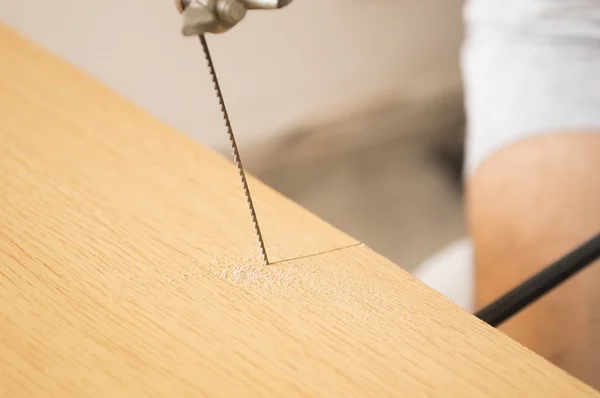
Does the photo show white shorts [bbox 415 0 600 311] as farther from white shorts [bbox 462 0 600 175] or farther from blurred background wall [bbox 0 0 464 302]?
blurred background wall [bbox 0 0 464 302]

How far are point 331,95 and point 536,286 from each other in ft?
3.33

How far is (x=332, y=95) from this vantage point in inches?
56.1

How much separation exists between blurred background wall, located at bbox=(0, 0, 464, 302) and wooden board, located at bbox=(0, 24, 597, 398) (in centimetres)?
73

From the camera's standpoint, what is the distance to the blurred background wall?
1164 mm

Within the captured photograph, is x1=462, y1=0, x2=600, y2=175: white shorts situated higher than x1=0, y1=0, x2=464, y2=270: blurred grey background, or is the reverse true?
x1=462, y1=0, x2=600, y2=175: white shorts

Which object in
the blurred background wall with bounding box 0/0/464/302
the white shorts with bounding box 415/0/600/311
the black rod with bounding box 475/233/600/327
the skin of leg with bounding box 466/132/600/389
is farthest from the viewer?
the blurred background wall with bounding box 0/0/464/302

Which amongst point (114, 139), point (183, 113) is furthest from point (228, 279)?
point (183, 113)

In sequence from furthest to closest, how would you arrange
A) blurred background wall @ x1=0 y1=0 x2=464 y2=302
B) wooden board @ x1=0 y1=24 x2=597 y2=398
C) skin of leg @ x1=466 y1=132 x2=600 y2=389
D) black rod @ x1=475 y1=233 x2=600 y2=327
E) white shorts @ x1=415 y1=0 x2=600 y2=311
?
1. blurred background wall @ x1=0 y1=0 x2=464 y2=302
2. white shorts @ x1=415 y1=0 x2=600 y2=311
3. skin of leg @ x1=466 y1=132 x2=600 y2=389
4. black rod @ x1=475 y1=233 x2=600 y2=327
5. wooden board @ x1=0 y1=24 x2=597 y2=398

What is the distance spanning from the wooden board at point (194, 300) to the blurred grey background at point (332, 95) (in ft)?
2.38

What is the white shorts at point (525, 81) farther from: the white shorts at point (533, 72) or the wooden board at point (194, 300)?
the wooden board at point (194, 300)

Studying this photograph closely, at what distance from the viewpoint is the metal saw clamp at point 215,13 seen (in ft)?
1.04

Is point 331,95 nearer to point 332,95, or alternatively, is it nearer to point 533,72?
point 332,95

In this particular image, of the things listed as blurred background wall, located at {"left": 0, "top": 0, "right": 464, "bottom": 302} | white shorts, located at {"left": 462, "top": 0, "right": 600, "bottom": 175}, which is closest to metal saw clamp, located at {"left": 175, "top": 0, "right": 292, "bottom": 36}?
white shorts, located at {"left": 462, "top": 0, "right": 600, "bottom": 175}

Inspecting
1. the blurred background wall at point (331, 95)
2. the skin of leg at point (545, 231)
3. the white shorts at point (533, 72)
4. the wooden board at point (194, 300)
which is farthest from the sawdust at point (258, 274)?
the blurred background wall at point (331, 95)
